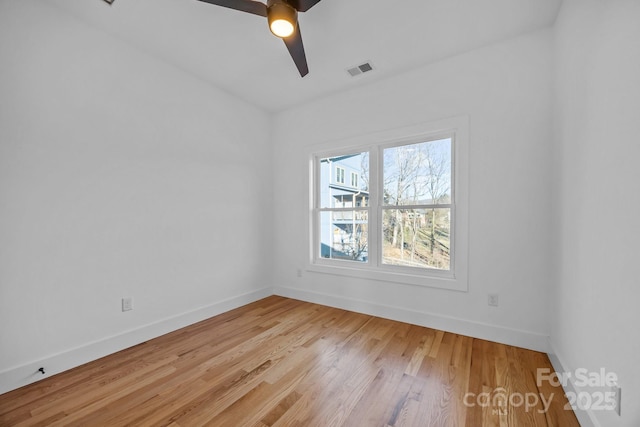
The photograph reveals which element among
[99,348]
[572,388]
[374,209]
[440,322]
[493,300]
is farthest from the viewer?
[374,209]

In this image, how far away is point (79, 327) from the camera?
7.14 feet

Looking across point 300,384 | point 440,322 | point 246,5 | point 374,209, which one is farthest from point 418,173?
point 300,384

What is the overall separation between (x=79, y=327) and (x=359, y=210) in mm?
3007

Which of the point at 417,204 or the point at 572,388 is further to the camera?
Answer: the point at 417,204

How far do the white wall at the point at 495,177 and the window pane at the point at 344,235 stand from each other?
52 centimetres

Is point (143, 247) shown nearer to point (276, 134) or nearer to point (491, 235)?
point (276, 134)

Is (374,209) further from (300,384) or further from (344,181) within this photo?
(300,384)

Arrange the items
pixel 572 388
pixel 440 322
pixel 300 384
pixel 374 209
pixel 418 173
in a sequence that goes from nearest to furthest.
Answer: pixel 572 388, pixel 300 384, pixel 440 322, pixel 418 173, pixel 374 209

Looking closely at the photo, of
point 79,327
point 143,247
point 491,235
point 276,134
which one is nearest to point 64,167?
point 143,247

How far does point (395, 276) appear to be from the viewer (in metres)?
3.08

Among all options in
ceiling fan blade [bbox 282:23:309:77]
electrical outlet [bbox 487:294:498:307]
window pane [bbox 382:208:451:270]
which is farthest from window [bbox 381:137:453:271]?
ceiling fan blade [bbox 282:23:309:77]

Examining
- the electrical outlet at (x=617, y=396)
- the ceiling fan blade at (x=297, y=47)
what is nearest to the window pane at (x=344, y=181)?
the ceiling fan blade at (x=297, y=47)

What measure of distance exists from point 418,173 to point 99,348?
11.6 feet

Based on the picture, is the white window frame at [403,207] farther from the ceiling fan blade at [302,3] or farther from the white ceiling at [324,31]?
the ceiling fan blade at [302,3]
